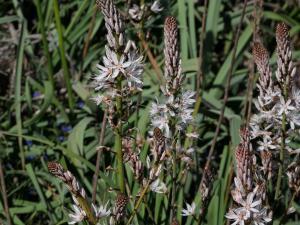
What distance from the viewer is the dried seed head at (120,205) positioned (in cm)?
259

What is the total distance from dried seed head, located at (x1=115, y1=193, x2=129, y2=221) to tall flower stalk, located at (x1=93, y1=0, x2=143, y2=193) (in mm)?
319

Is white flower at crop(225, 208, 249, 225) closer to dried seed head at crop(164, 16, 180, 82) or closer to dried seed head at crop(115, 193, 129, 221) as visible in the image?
dried seed head at crop(115, 193, 129, 221)

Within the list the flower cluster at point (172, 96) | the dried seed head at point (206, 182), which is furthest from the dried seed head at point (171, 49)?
the dried seed head at point (206, 182)

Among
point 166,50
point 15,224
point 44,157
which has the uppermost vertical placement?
point 166,50

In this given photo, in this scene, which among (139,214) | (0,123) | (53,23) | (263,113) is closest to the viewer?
(263,113)

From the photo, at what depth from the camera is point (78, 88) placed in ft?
18.9

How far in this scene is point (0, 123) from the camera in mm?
5730

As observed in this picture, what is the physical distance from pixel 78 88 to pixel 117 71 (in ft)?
10.1

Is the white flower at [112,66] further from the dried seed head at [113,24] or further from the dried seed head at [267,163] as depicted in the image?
the dried seed head at [267,163]

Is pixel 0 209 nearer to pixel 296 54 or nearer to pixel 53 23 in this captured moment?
pixel 53 23

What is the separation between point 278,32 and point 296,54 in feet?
9.97

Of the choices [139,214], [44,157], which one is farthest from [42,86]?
[139,214]

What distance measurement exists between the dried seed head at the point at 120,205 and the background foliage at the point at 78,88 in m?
1.45

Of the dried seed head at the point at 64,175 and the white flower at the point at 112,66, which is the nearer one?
the dried seed head at the point at 64,175
